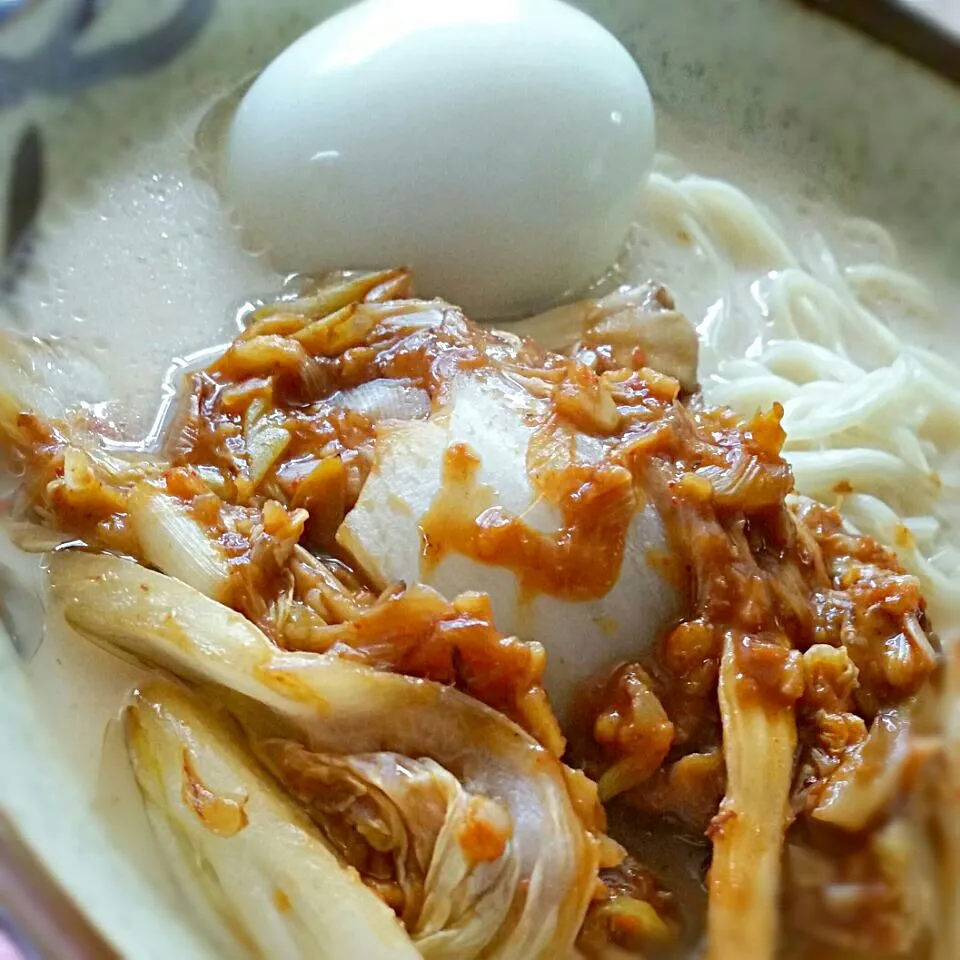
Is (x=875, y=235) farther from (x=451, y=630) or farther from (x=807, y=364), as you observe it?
(x=451, y=630)

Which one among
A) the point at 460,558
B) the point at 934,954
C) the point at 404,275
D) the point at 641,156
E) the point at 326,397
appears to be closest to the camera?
the point at 934,954

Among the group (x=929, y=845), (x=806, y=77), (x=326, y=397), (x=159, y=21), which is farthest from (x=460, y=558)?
(x=806, y=77)

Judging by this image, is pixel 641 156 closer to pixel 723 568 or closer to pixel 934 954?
pixel 723 568

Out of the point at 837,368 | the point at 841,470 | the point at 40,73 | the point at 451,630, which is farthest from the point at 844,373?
the point at 40,73

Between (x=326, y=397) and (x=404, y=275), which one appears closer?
(x=326, y=397)

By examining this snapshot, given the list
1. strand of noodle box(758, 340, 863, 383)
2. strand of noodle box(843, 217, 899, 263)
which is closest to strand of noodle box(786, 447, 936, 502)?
strand of noodle box(758, 340, 863, 383)

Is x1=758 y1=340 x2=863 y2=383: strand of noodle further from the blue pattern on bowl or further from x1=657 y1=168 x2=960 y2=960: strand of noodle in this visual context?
the blue pattern on bowl

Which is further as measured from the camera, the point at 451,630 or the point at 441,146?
the point at 441,146
